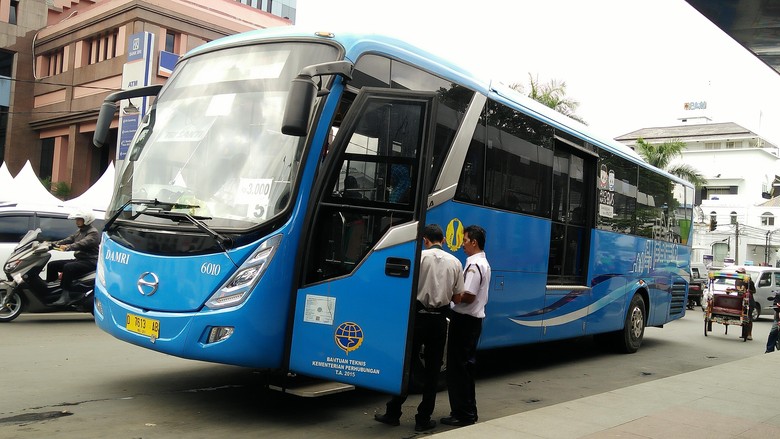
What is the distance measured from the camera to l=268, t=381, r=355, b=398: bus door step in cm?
606

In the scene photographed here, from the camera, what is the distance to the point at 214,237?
6.04 m

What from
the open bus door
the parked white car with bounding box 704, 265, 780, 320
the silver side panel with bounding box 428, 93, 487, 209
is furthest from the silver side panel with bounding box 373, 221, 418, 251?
the parked white car with bounding box 704, 265, 780, 320

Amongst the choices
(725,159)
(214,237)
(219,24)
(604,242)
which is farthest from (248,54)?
(725,159)

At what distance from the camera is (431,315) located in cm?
636

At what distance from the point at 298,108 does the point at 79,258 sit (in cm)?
834

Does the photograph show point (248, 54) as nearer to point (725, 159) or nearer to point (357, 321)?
point (357, 321)

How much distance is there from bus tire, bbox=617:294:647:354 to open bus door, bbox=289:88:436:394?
8.12 meters

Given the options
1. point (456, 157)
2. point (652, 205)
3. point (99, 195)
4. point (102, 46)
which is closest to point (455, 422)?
point (456, 157)

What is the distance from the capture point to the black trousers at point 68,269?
1224cm

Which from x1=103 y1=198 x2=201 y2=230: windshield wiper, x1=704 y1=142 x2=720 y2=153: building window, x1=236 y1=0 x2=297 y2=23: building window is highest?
x1=236 y1=0 x2=297 y2=23: building window

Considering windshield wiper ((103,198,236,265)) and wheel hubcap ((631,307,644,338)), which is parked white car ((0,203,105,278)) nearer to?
windshield wiper ((103,198,236,265))

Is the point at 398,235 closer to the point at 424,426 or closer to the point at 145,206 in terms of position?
the point at 424,426

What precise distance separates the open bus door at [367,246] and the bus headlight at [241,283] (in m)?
0.38

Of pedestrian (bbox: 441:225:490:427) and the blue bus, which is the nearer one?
the blue bus
